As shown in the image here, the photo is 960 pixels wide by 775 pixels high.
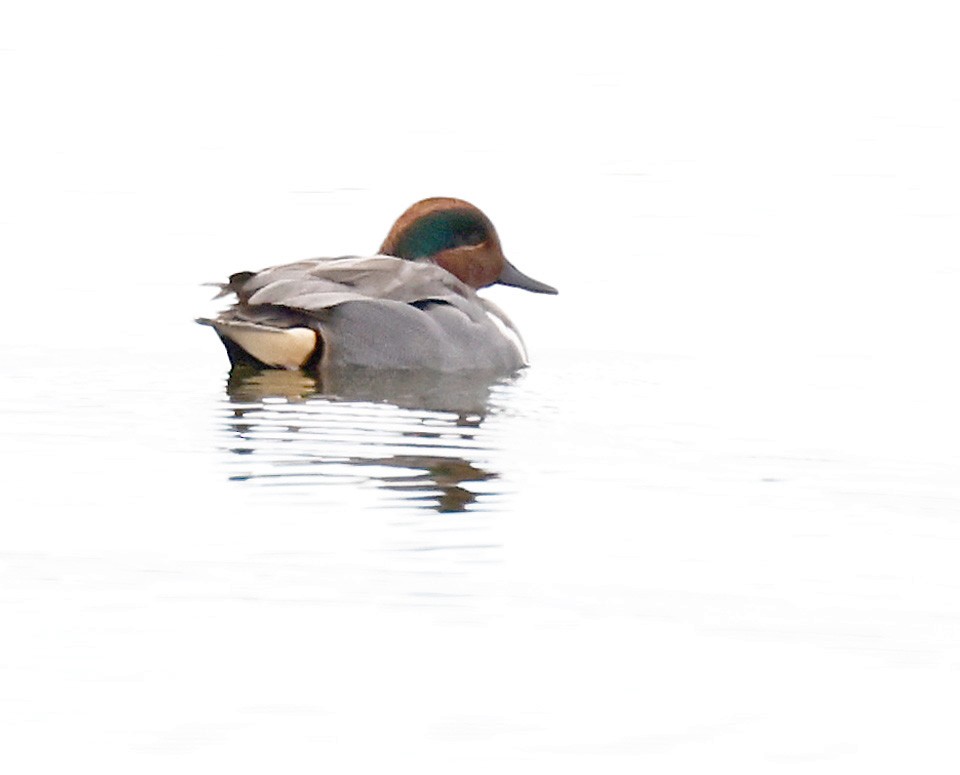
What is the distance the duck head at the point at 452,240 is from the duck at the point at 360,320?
0.51 meters

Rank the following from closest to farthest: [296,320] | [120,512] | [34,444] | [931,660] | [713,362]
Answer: [931,660] → [120,512] → [34,444] → [296,320] → [713,362]

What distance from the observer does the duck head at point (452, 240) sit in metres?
12.0

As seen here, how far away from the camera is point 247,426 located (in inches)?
378

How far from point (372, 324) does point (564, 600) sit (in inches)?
172

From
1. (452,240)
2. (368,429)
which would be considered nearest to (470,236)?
(452,240)

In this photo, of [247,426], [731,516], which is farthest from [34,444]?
[731,516]

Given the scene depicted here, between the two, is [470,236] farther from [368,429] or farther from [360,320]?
[368,429]

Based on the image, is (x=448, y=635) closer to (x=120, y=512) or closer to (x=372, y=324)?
(x=120, y=512)

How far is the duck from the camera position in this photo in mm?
10867

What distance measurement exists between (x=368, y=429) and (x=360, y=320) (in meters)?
1.54

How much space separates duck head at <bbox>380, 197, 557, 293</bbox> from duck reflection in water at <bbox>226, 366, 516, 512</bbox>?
1099 millimetres

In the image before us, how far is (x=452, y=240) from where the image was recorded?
12.1m

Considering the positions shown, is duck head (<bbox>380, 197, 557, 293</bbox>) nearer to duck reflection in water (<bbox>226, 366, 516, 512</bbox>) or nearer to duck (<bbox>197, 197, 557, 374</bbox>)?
duck (<bbox>197, 197, 557, 374</bbox>)

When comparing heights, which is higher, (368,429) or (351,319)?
(351,319)
